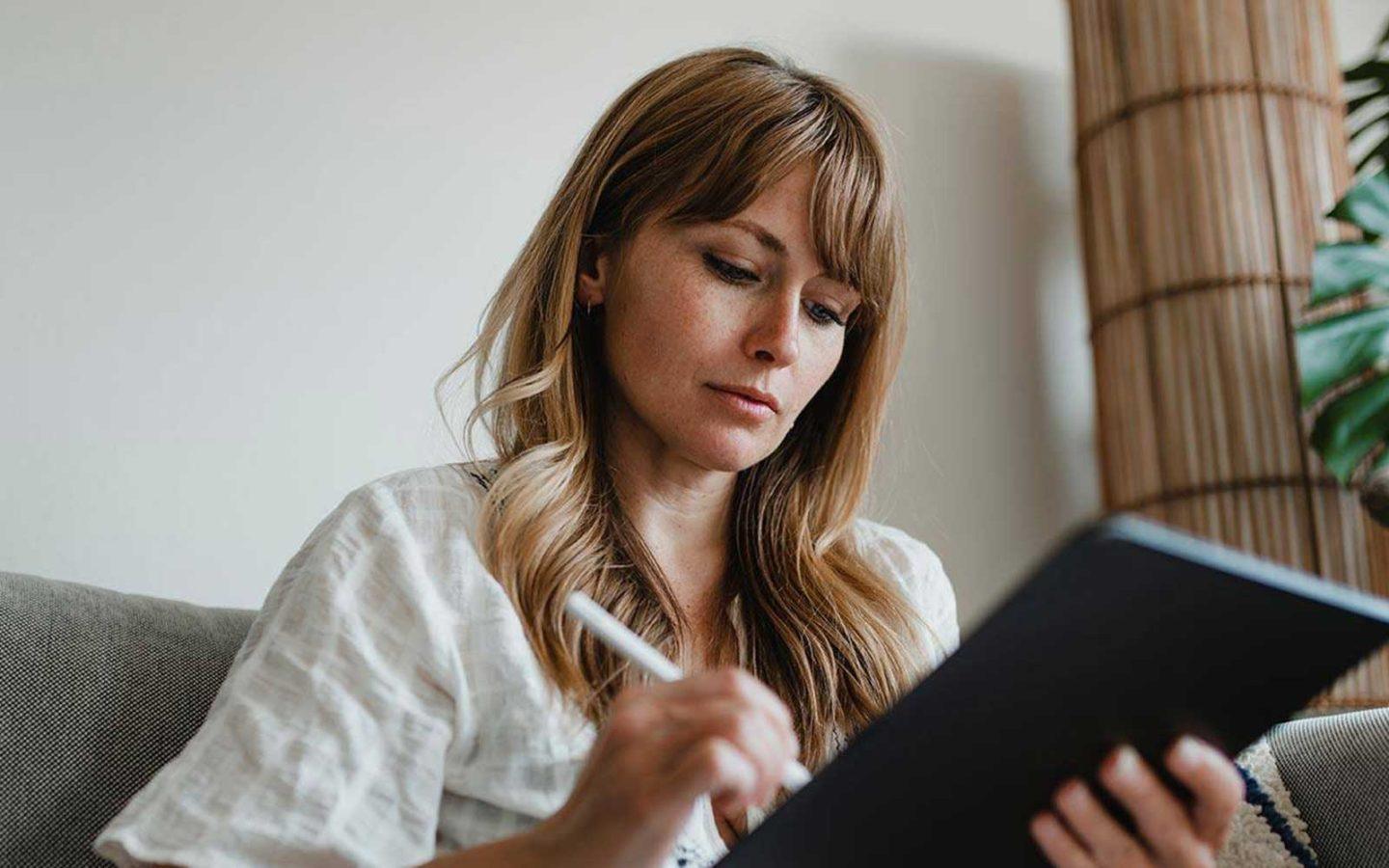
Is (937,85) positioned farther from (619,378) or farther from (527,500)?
(527,500)

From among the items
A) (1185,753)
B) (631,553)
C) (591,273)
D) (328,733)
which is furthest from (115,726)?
(1185,753)

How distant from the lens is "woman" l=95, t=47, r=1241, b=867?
2.96 feet

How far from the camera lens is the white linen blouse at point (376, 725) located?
0.89 m

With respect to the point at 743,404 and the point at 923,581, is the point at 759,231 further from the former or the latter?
the point at 923,581

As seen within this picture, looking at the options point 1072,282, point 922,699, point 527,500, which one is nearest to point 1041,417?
point 1072,282

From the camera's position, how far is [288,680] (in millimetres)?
954

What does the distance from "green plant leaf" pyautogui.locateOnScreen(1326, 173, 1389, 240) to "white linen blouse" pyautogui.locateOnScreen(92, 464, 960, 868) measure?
109 cm

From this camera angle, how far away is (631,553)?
1.18 m

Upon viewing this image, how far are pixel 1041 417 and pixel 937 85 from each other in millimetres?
492

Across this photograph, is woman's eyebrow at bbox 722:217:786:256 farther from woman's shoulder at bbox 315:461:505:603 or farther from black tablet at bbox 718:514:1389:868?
black tablet at bbox 718:514:1389:868

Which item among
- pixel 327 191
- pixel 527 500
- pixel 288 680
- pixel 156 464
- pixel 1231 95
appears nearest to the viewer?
pixel 288 680

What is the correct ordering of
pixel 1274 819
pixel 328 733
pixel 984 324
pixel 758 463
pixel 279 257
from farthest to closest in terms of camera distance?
pixel 984 324
pixel 279 257
pixel 758 463
pixel 1274 819
pixel 328 733

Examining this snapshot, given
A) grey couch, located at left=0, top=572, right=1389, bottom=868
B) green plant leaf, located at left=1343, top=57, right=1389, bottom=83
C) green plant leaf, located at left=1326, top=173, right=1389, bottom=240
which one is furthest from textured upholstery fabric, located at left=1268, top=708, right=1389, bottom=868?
green plant leaf, located at left=1343, top=57, right=1389, bottom=83

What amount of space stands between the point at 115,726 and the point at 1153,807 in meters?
0.71
